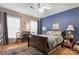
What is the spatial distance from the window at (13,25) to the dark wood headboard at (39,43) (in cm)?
37

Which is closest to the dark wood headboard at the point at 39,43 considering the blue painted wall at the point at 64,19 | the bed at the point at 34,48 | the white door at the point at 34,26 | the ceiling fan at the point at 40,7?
Result: the bed at the point at 34,48

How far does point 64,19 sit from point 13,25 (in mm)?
1079

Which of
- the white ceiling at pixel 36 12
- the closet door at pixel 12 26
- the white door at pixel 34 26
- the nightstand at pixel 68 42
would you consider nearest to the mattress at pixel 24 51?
the closet door at pixel 12 26

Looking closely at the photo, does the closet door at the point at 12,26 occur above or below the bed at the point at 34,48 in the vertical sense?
above

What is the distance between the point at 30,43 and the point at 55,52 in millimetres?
565

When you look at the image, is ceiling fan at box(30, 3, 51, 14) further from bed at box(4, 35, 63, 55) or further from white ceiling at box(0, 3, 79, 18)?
bed at box(4, 35, 63, 55)

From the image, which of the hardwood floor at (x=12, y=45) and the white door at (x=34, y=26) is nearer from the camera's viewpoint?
the hardwood floor at (x=12, y=45)

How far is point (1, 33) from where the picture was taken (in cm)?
204

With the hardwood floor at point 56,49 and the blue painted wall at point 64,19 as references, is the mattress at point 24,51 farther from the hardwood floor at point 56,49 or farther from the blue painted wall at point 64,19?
the blue painted wall at point 64,19

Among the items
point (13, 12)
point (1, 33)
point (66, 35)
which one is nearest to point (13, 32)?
point (1, 33)

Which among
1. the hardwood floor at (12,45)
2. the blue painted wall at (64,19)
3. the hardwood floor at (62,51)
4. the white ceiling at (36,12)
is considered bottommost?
the hardwood floor at (62,51)

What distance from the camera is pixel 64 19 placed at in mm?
2117

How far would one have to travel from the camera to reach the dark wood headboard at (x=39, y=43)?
81.9 inches

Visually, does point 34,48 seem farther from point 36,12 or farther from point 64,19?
point 64,19
